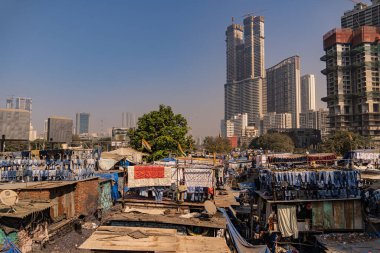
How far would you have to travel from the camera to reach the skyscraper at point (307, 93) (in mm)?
187000

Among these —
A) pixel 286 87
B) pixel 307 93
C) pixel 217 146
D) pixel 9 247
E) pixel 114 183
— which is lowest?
pixel 9 247

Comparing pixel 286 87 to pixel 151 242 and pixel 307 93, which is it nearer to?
pixel 307 93

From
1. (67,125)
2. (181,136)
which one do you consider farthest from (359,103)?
(67,125)

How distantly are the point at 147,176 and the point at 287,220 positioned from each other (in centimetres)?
684

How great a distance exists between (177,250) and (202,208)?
4825 mm

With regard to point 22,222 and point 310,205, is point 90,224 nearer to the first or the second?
point 22,222

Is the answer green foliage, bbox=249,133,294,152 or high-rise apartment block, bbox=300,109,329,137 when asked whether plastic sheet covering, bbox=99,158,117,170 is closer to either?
green foliage, bbox=249,133,294,152

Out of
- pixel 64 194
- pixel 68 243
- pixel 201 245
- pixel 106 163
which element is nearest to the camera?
pixel 201 245

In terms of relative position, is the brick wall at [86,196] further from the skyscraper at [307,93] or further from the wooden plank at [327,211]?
the skyscraper at [307,93]

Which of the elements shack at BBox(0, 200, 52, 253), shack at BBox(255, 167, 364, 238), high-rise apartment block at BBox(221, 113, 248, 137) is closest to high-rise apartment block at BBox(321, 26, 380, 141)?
high-rise apartment block at BBox(221, 113, 248, 137)

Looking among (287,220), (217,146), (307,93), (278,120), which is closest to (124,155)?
(287,220)

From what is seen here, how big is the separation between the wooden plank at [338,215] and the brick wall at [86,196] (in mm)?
12688

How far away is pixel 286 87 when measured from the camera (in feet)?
572

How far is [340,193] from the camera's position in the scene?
1442 cm
